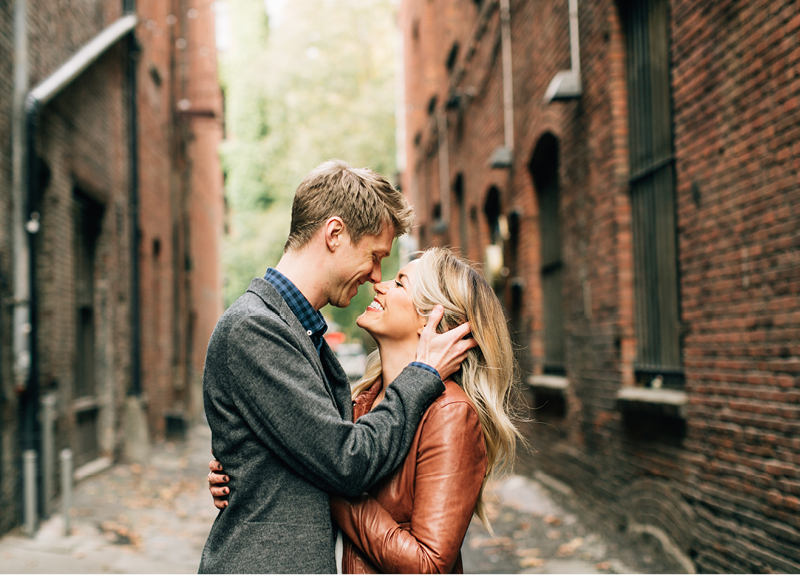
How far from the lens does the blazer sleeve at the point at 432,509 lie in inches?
80.0

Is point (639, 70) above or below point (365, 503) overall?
above

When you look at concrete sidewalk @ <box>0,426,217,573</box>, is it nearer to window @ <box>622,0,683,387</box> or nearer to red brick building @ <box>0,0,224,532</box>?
red brick building @ <box>0,0,224,532</box>

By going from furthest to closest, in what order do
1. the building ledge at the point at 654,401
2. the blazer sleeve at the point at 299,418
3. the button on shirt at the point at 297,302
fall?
the building ledge at the point at 654,401 < the button on shirt at the point at 297,302 < the blazer sleeve at the point at 299,418

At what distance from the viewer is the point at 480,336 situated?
2.41m

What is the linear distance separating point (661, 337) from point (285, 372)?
4471 mm

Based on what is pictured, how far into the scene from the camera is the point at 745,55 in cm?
429

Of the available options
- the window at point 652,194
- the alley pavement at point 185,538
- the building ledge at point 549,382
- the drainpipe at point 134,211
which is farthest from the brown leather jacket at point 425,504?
the drainpipe at point 134,211

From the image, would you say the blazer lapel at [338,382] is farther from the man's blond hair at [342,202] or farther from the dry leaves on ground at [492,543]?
the dry leaves on ground at [492,543]

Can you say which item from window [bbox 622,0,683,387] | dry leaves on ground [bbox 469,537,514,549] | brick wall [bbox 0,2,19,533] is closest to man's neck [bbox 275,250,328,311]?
window [bbox 622,0,683,387]

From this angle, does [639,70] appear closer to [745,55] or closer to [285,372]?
[745,55]

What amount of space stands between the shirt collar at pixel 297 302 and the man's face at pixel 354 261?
11 centimetres

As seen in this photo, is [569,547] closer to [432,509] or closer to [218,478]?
[432,509]

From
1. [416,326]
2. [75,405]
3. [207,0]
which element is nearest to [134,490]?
[75,405]

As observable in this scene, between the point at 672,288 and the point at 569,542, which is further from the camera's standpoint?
the point at 569,542
